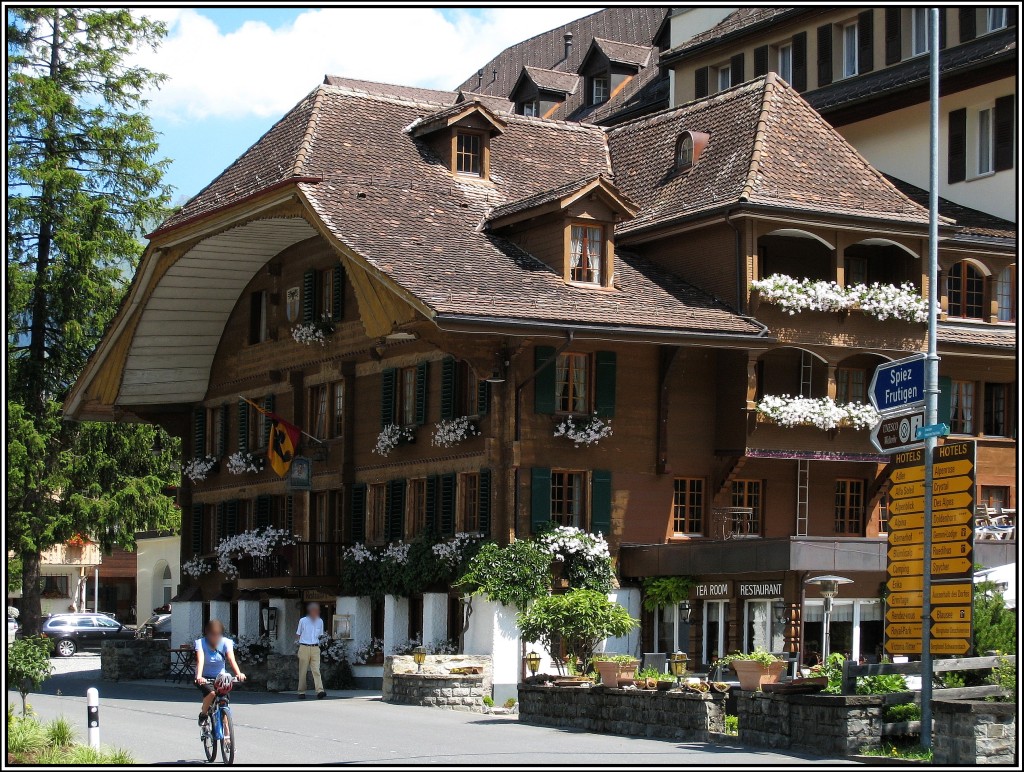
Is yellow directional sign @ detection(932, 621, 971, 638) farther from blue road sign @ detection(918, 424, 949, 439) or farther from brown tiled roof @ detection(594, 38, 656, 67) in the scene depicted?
brown tiled roof @ detection(594, 38, 656, 67)

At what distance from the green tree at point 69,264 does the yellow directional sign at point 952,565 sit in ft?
103

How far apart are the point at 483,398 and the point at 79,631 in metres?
32.8

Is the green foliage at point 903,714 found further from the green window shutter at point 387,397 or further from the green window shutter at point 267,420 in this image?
the green window shutter at point 267,420

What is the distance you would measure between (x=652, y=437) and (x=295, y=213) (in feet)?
28.3

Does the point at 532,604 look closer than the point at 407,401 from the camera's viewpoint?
Yes

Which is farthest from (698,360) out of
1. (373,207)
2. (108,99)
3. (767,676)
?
(108,99)

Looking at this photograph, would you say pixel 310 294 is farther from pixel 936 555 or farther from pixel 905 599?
pixel 936 555

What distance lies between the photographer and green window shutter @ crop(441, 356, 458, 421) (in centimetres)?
3416

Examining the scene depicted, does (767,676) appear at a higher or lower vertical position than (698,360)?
lower

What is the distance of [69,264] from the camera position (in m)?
47.4

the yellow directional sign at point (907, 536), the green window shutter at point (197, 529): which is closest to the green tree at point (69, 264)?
the green window shutter at point (197, 529)

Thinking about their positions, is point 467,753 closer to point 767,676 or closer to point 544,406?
point 767,676

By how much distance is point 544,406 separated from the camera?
1298 inches

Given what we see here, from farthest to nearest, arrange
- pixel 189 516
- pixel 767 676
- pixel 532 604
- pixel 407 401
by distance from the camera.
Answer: pixel 189 516 < pixel 407 401 < pixel 532 604 < pixel 767 676
